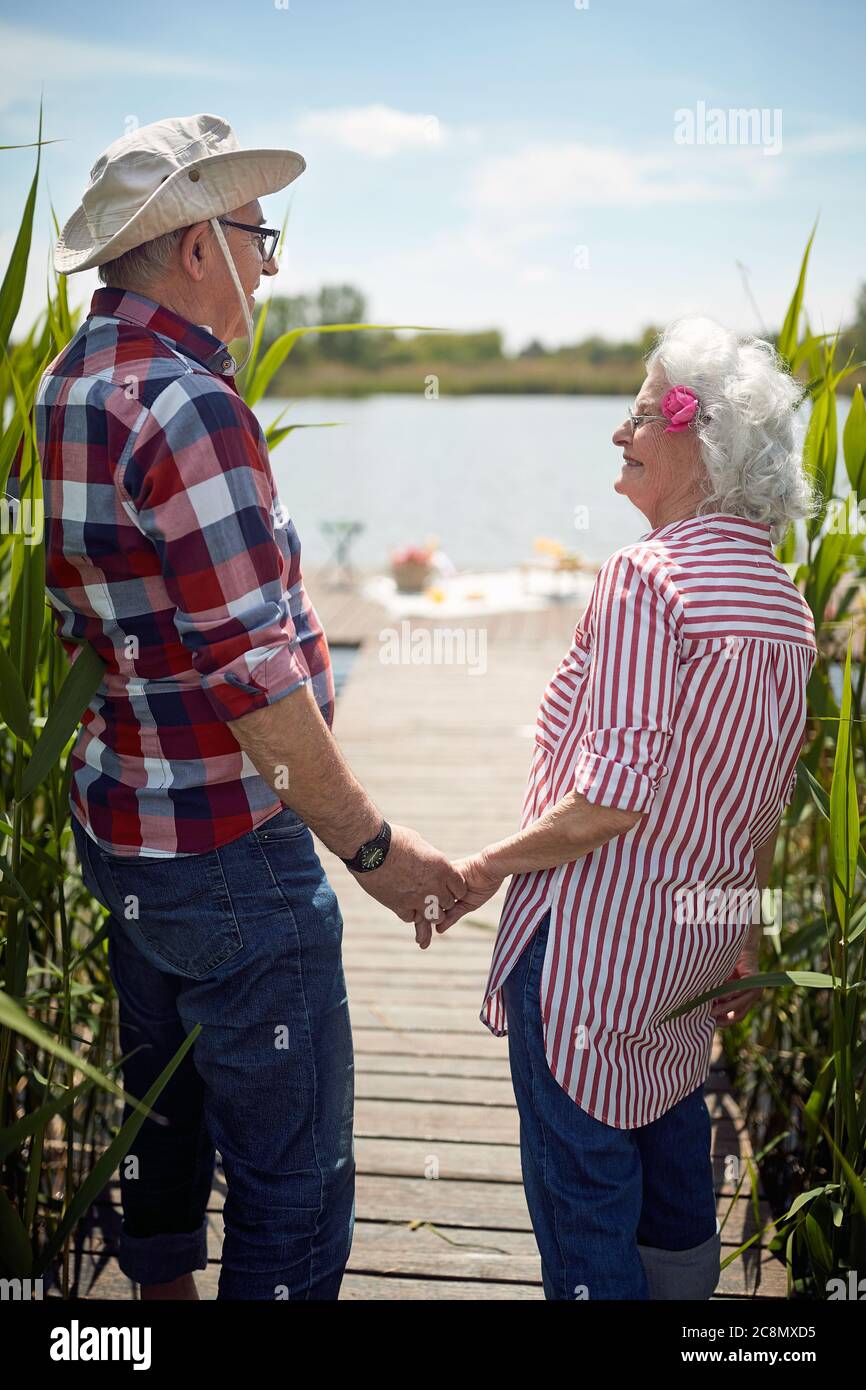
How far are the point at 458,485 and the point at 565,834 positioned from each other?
77.8 ft

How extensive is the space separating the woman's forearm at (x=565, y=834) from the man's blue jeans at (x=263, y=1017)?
0.23 metres

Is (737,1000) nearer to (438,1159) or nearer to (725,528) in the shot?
(725,528)

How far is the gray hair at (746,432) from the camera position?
1.19 m

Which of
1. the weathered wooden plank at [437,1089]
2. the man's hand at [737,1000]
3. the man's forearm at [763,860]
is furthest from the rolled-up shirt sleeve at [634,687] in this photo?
the weathered wooden plank at [437,1089]

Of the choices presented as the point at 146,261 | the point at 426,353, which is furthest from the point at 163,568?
the point at 426,353

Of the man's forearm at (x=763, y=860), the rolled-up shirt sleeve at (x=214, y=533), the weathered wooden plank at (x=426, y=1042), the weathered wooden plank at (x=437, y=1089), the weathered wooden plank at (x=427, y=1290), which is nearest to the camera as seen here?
the rolled-up shirt sleeve at (x=214, y=533)

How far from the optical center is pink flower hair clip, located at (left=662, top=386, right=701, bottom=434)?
1194 millimetres

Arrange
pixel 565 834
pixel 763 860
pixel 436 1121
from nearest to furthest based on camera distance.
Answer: pixel 565 834, pixel 763 860, pixel 436 1121

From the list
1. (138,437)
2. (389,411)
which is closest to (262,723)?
(138,437)

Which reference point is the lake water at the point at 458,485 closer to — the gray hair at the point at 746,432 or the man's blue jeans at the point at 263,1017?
the gray hair at the point at 746,432

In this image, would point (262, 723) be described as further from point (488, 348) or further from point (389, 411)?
point (389, 411)

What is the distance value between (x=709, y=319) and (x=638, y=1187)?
0.99 m

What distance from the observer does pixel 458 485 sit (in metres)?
24.4
